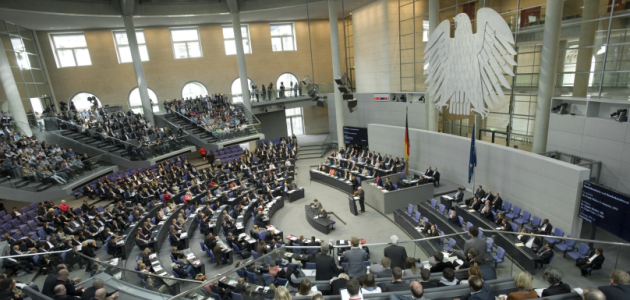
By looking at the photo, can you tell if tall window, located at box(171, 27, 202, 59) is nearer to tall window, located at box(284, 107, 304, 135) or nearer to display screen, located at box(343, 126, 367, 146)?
tall window, located at box(284, 107, 304, 135)

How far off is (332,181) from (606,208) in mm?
11342

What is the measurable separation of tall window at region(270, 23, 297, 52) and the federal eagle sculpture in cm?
1615

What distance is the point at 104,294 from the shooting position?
4945 mm

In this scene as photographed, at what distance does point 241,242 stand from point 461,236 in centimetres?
697

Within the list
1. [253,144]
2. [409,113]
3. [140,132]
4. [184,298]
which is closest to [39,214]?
[140,132]

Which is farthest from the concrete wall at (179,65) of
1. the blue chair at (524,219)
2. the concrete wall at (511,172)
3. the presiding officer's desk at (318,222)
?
the blue chair at (524,219)

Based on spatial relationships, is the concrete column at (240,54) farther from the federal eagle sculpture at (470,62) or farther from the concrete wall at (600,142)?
the concrete wall at (600,142)

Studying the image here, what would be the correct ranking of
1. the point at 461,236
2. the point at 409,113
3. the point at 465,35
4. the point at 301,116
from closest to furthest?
the point at 461,236, the point at 465,35, the point at 409,113, the point at 301,116

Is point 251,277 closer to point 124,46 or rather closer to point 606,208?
point 606,208

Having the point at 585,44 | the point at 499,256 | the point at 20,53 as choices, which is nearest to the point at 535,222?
the point at 499,256

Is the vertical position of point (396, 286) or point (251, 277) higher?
point (396, 286)

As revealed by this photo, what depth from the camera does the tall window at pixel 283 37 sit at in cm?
2898

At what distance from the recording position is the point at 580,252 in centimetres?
A: 816

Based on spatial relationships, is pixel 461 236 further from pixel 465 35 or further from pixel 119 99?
pixel 119 99
